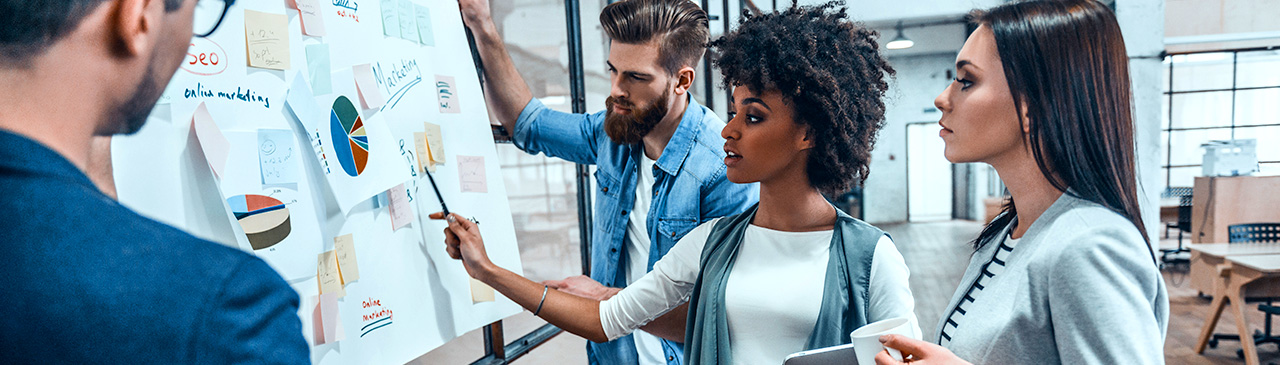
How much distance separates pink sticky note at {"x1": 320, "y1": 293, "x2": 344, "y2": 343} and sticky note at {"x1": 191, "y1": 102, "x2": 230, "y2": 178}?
0.27 m

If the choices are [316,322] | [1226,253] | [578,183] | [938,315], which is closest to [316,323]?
[316,322]

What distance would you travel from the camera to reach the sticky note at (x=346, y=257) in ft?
3.51

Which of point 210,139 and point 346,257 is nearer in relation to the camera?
point 210,139

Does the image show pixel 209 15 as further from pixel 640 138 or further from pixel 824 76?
pixel 640 138

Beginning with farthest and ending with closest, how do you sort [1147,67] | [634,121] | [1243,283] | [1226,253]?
[1147,67] → [1226,253] → [1243,283] → [634,121]

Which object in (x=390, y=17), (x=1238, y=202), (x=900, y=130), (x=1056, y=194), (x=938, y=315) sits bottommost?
(x=938, y=315)

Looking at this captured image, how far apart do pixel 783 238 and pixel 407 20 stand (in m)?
0.81

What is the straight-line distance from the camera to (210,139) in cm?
84

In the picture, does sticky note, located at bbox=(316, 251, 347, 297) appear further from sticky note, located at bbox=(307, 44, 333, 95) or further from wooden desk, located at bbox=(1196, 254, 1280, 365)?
wooden desk, located at bbox=(1196, 254, 1280, 365)

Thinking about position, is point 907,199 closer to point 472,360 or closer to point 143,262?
point 472,360

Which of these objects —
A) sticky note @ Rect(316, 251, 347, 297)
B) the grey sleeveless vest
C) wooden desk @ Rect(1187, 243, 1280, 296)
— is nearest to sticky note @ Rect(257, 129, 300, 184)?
sticky note @ Rect(316, 251, 347, 297)

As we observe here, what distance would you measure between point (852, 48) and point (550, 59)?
4.13 feet

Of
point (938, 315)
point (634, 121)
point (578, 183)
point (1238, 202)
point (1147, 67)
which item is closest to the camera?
point (634, 121)

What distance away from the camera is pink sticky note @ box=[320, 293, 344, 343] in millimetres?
1025
